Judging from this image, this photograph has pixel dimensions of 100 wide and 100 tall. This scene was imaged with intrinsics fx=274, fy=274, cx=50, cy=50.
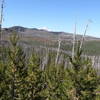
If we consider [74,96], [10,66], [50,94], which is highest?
[10,66]

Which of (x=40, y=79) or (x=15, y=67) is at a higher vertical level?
(x=15, y=67)

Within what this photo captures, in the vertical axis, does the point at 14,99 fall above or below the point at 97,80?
below

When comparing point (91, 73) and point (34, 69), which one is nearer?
point (91, 73)

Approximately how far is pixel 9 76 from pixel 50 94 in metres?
9.45

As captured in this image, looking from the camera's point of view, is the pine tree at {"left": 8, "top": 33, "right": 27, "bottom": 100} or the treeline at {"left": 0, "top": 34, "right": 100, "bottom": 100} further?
the pine tree at {"left": 8, "top": 33, "right": 27, "bottom": 100}

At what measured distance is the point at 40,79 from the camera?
40.5 metres

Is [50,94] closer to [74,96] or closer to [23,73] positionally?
[23,73]

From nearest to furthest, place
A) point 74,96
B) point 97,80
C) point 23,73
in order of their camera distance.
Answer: point 74,96, point 97,80, point 23,73

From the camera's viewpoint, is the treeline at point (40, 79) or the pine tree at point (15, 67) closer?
the treeline at point (40, 79)

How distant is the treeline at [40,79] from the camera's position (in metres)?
31.9

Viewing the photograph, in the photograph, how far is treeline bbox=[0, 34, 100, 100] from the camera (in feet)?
105

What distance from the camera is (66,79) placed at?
32.9 meters

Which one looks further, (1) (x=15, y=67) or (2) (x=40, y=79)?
(2) (x=40, y=79)

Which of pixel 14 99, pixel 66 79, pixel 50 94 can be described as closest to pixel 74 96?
pixel 66 79
